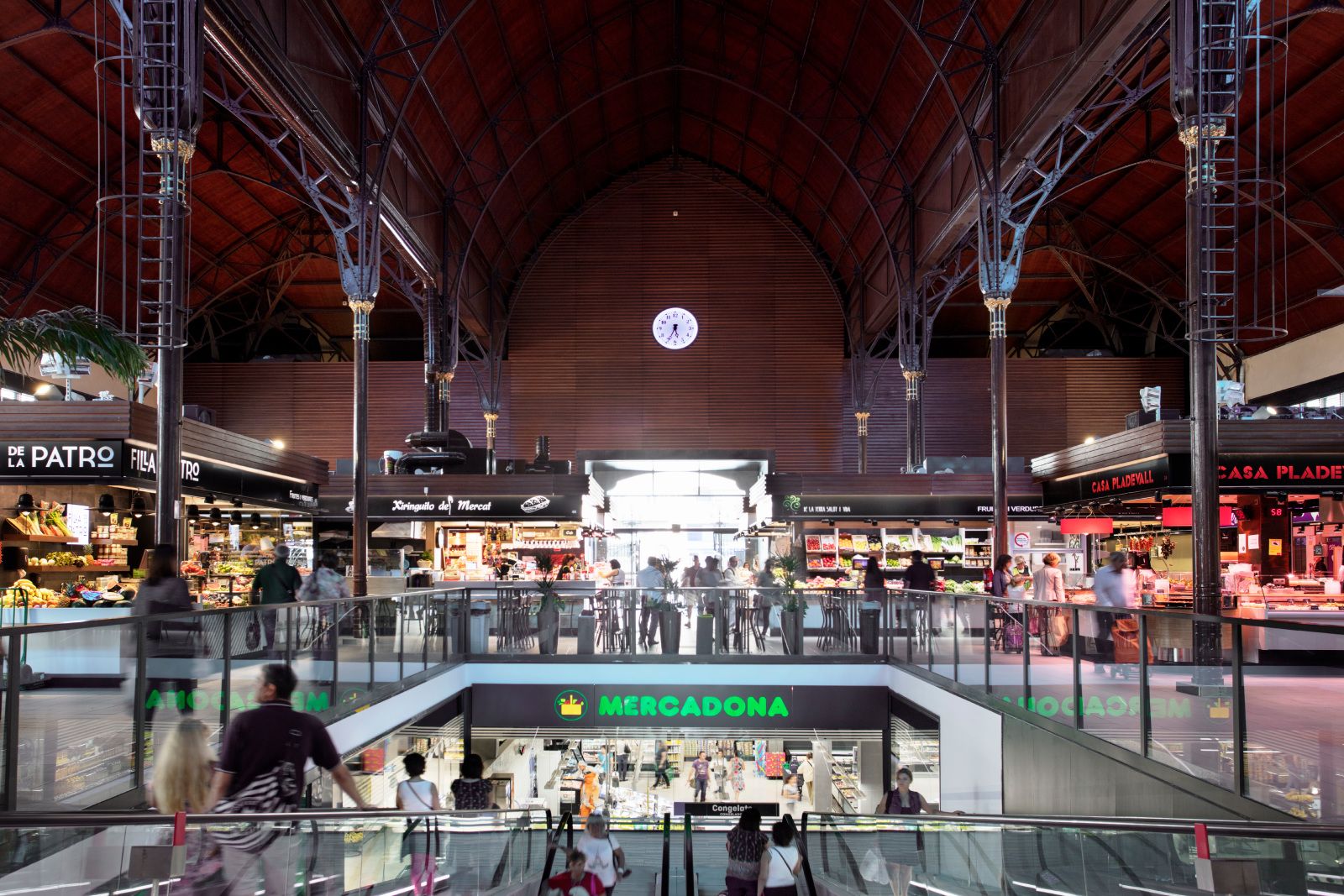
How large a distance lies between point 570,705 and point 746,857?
7014mm

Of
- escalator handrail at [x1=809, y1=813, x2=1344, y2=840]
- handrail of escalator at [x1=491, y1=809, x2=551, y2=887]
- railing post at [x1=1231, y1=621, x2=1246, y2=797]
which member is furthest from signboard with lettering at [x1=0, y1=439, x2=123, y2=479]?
railing post at [x1=1231, y1=621, x2=1246, y2=797]

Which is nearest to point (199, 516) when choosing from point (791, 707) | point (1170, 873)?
point (791, 707)

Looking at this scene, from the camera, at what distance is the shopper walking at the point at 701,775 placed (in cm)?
1841

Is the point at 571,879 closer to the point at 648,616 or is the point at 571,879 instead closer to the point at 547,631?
the point at 648,616

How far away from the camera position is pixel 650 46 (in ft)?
86.4

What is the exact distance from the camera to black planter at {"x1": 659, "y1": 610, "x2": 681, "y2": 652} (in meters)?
15.7

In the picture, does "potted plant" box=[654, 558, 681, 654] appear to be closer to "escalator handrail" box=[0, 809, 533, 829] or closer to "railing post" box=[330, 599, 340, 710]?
"railing post" box=[330, 599, 340, 710]

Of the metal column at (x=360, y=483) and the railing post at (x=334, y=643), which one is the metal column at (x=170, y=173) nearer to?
the railing post at (x=334, y=643)

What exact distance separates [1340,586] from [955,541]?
9.73 metres

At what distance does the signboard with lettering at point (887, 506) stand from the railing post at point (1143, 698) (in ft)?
55.5

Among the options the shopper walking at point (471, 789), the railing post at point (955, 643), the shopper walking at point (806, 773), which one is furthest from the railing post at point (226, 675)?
the shopper walking at point (806, 773)

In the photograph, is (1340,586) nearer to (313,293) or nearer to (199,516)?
(199,516)

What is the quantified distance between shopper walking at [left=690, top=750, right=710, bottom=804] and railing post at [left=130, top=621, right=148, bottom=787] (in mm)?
13170

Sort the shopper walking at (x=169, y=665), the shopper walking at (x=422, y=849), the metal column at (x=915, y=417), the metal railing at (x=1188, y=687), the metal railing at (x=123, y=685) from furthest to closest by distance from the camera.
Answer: the metal column at (x=915, y=417)
the shopper walking at (x=169, y=665)
the metal railing at (x=1188, y=687)
the metal railing at (x=123, y=685)
the shopper walking at (x=422, y=849)
